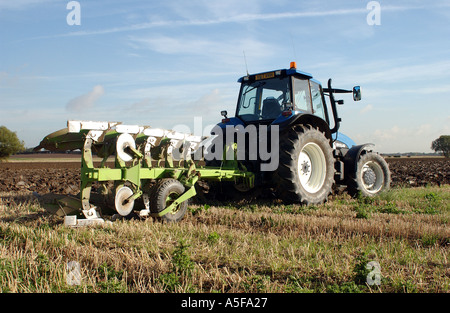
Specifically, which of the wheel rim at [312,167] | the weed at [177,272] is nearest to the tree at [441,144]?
the wheel rim at [312,167]

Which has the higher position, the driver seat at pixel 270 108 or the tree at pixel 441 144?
the tree at pixel 441 144

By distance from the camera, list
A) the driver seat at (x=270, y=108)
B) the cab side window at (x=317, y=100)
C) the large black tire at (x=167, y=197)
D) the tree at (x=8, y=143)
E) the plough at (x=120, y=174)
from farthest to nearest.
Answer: the tree at (x=8, y=143) < the cab side window at (x=317, y=100) < the driver seat at (x=270, y=108) < the large black tire at (x=167, y=197) < the plough at (x=120, y=174)

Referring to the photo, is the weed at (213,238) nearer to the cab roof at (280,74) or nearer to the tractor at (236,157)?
the tractor at (236,157)

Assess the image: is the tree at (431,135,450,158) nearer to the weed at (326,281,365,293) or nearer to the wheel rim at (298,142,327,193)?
the wheel rim at (298,142,327,193)

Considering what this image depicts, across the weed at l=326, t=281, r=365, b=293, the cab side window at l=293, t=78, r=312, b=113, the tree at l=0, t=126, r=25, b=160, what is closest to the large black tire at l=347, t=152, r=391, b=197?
the cab side window at l=293, t=78, r=312, b=113

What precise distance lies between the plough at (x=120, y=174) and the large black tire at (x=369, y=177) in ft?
11.8

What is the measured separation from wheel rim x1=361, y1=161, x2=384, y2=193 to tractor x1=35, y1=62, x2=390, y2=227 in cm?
2

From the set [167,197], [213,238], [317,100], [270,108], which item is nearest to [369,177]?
[317,100]

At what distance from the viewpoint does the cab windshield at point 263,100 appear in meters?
6.92

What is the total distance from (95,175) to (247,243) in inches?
77.5

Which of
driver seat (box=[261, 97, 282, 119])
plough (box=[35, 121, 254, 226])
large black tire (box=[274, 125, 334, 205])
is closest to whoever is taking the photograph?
plough (box=[35, 121, 254, 226])

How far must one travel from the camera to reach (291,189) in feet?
20.6

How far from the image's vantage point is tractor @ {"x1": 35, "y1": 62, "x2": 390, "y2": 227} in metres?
4.86

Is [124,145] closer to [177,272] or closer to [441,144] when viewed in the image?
[177,272]
